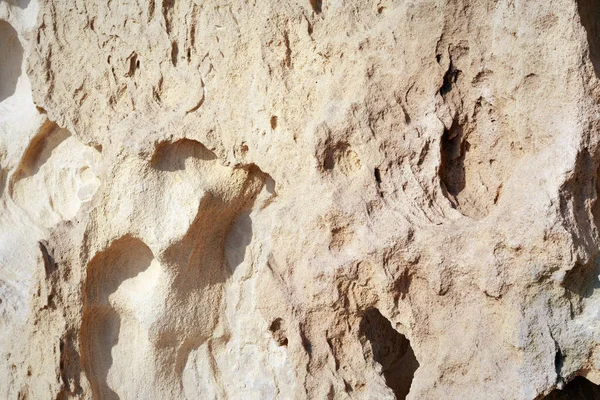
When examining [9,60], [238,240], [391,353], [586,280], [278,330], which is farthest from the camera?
[9,60]

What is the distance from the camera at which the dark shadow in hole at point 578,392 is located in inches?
62.4

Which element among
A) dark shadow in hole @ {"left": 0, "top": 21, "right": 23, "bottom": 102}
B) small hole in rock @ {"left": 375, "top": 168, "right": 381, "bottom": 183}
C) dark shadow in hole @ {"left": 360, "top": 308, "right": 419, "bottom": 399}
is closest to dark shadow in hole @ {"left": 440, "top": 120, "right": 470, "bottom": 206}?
small hole in rock @ {"left": 375, "top": 168, "right": 381, "bottom": 183}

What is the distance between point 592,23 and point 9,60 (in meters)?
1.86

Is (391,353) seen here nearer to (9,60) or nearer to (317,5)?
(317,5)

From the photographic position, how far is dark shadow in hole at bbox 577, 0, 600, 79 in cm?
130

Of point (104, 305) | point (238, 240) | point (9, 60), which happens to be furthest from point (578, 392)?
point (9, 60)

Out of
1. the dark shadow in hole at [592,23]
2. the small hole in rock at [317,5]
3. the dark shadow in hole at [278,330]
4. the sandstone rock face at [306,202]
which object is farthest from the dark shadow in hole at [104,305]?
the dark shadow in hole at [592,23]

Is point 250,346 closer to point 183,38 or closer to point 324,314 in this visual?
point 324,314

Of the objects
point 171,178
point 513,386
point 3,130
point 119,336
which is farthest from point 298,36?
point 3,130

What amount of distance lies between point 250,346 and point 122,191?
56cm

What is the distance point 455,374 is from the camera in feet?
4.50

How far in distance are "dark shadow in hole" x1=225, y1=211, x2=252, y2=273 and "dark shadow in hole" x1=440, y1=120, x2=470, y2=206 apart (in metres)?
0.59

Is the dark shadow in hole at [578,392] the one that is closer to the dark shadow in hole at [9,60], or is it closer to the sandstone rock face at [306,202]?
the sandstone rock face at [306,202]

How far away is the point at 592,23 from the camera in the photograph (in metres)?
1.39
